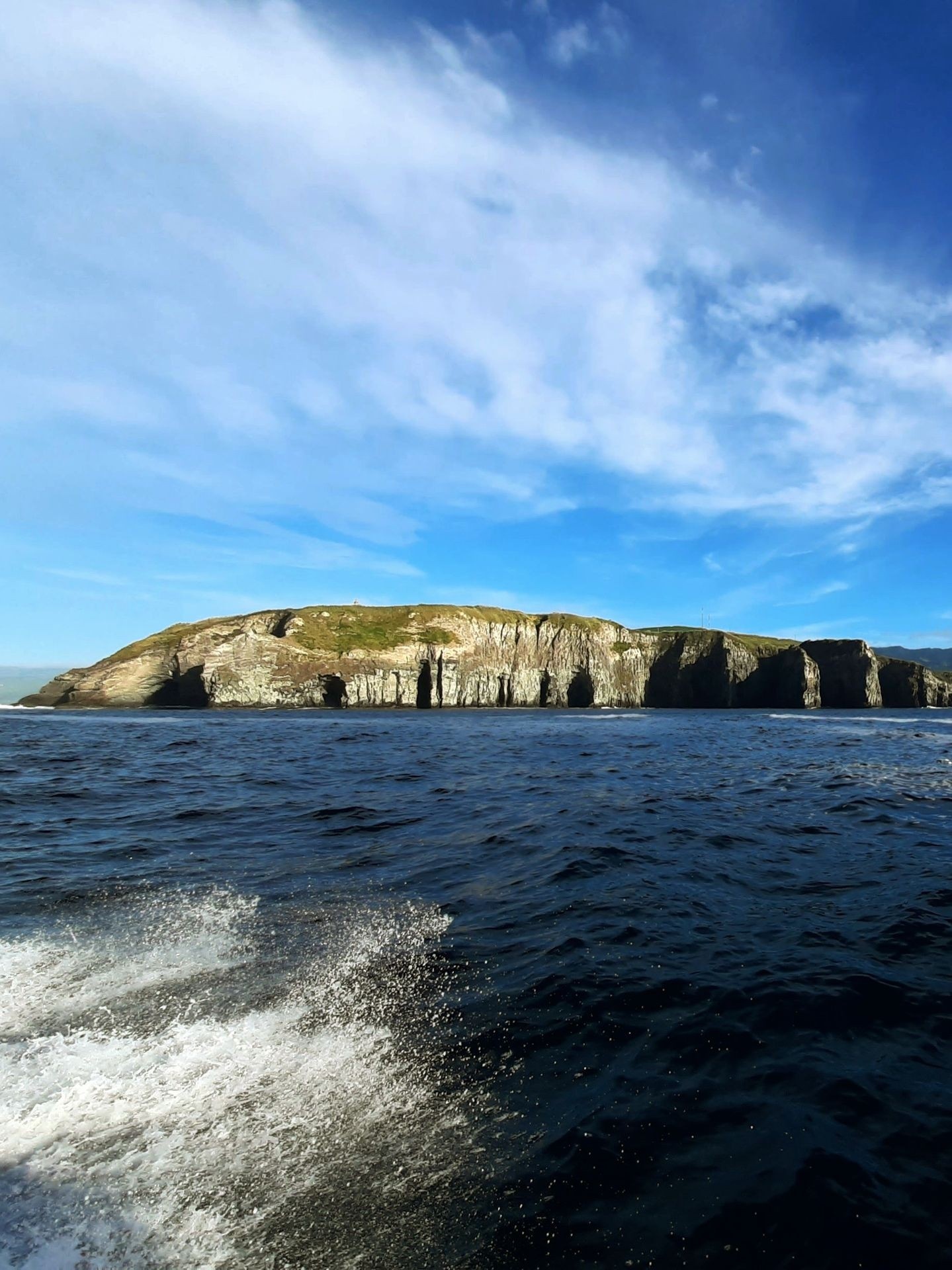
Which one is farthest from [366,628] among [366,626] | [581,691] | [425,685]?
[581,691]

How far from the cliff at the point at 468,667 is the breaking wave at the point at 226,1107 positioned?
→ 126852 millimetres

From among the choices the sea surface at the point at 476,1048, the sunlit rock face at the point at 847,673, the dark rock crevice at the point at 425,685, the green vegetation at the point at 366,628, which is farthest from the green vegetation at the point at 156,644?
the sunlit rock face at the point at 847,673

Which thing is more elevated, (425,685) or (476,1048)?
(425,685)

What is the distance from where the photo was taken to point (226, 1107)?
6.51 meters

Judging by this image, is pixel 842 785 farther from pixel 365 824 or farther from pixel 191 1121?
pixel 191 1121

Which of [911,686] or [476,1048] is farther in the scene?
[911,686]

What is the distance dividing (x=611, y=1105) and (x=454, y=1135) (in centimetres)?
183

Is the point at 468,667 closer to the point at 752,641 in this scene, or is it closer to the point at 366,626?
the point at 366,626

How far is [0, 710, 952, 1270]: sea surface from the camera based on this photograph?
203 inches

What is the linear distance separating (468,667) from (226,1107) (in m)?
144

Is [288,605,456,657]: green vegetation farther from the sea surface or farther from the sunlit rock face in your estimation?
the sea surface

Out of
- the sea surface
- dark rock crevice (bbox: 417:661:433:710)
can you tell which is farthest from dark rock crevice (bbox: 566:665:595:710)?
the sea surface

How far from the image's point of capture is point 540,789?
2764 centimetres

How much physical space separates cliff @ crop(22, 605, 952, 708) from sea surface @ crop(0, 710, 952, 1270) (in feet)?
392
